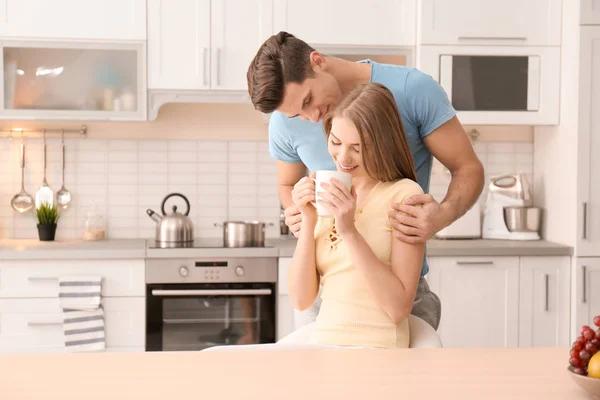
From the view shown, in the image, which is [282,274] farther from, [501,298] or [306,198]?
[306,198]

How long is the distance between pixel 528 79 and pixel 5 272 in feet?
8.34

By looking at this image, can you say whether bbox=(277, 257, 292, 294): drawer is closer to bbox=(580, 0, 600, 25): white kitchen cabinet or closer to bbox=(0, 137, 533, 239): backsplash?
bbox=(0, 137, 533, 239): backsplash

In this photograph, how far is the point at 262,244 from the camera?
146 inches

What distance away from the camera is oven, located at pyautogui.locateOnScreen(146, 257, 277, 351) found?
3566mm

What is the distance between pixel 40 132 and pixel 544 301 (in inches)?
101

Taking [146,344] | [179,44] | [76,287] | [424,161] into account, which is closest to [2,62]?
[179,44]

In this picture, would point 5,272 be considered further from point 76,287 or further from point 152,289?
→ point 152,289

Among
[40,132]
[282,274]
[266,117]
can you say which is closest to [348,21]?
[266,117]

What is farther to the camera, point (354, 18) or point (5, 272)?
point (354, 18)

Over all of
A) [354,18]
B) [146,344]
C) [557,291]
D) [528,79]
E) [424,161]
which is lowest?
[146,344]

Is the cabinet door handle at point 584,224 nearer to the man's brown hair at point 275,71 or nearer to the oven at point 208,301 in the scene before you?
the oven at point 208,301

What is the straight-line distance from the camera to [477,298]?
12.2ft

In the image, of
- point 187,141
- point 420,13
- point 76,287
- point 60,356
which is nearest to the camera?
point 60,356

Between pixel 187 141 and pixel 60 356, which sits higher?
pixel 187 141
